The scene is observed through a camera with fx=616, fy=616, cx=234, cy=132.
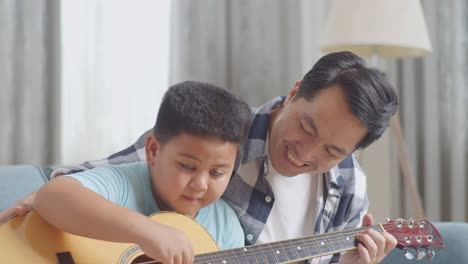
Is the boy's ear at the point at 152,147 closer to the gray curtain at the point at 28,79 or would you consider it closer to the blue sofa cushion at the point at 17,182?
the blue sofa cushion at the point at 17,182

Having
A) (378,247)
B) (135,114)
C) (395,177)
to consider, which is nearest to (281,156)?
(378,247)

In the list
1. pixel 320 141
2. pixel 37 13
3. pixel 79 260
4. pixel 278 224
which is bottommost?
pixel 278 224

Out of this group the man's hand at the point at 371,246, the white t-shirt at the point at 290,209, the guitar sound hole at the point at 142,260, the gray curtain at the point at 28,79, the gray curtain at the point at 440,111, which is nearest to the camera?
the guitar sound hole at the point at 142,260

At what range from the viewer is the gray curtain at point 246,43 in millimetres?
2184

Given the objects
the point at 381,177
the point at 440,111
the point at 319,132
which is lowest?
the point at 381,177

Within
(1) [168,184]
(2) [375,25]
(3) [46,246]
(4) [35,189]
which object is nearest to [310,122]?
(1) [168,184]

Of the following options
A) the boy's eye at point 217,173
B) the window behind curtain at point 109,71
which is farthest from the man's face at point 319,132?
the window behind curtain at point 109,71

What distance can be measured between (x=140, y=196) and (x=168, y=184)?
8cm

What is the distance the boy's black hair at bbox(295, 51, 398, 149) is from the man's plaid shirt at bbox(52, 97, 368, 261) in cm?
13

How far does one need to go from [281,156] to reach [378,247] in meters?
0.27

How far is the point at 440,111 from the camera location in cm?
252

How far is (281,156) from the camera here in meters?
1.29

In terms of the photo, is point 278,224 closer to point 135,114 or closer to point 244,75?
point 135,114

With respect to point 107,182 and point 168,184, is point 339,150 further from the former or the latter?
point 107,182
